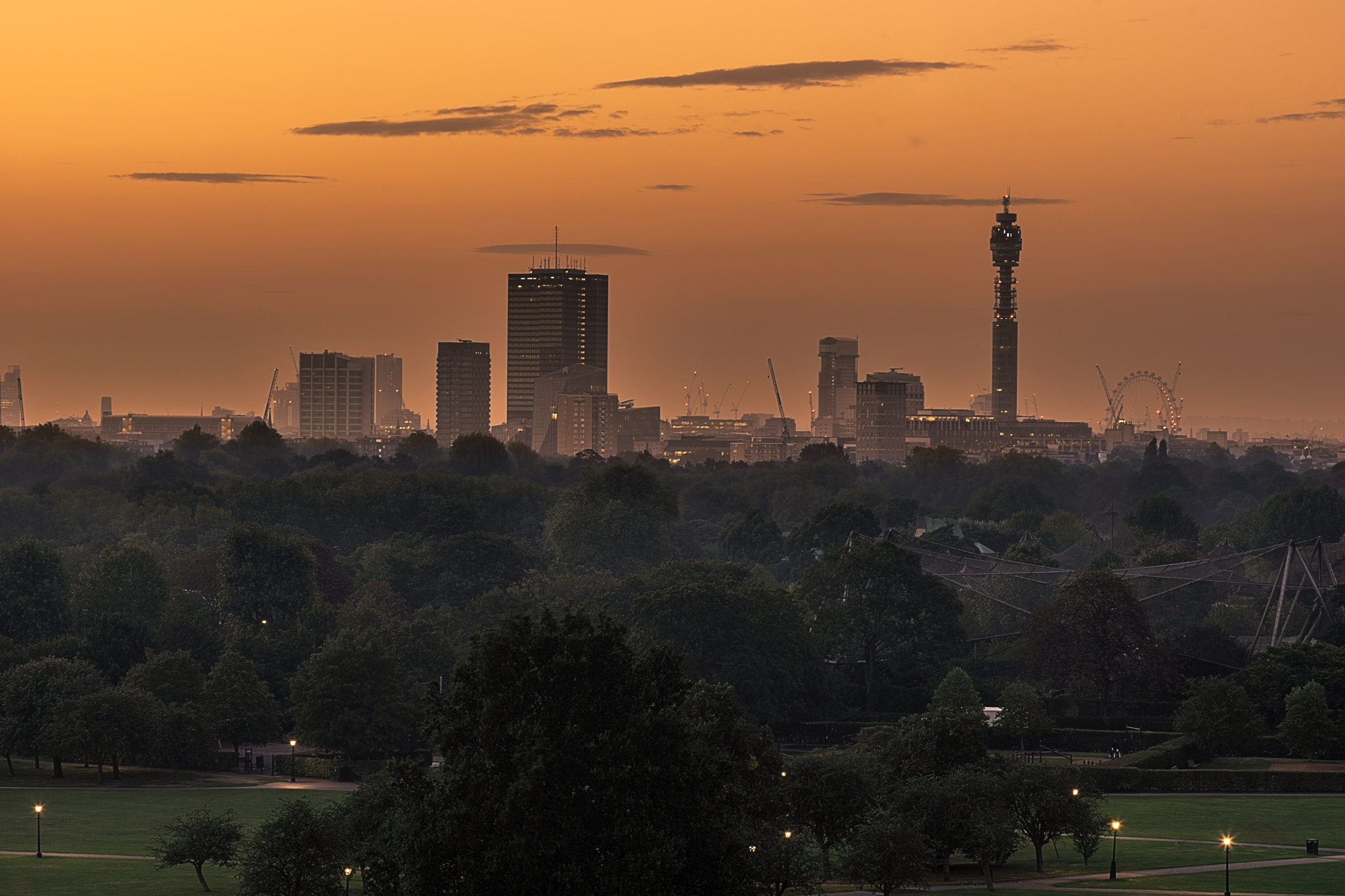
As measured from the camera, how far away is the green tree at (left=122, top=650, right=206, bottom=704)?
7931cm

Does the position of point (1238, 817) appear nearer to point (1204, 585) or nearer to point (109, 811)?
point (109, 811)

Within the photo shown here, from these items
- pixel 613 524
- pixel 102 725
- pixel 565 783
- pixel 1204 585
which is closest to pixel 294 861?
pixel 565 783

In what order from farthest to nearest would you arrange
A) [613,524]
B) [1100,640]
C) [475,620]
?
[613,524] → [475,620] → [1100,640]

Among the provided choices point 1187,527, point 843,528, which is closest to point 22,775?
point 843,528

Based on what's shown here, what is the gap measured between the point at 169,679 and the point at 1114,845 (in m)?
43.4

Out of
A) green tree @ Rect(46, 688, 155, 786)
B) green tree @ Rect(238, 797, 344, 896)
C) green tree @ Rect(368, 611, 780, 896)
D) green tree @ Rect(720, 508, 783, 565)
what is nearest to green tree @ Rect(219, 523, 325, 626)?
green tree @ Rect(46, 688, 155, 786)

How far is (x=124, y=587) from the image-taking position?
333 ft

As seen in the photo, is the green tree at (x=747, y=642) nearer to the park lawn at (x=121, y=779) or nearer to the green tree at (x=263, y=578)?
the park lawn at (x=121, y=779)

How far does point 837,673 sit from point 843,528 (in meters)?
46.9

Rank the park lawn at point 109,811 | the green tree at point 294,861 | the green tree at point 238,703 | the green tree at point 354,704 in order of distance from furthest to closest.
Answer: the green tree at point 238,703 → the green tree at point 354,704 → the park lawn at point 109,811 → the green tree at point 294,861

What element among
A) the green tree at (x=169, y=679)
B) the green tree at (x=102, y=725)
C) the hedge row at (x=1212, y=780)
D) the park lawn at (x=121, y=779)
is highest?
the green tree at (x=169, y=679)

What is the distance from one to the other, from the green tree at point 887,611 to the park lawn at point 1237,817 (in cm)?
2317

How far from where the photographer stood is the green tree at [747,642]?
83.8 metres

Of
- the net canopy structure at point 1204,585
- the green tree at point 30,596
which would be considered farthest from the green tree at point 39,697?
the net canopy structure at point 1204,585
